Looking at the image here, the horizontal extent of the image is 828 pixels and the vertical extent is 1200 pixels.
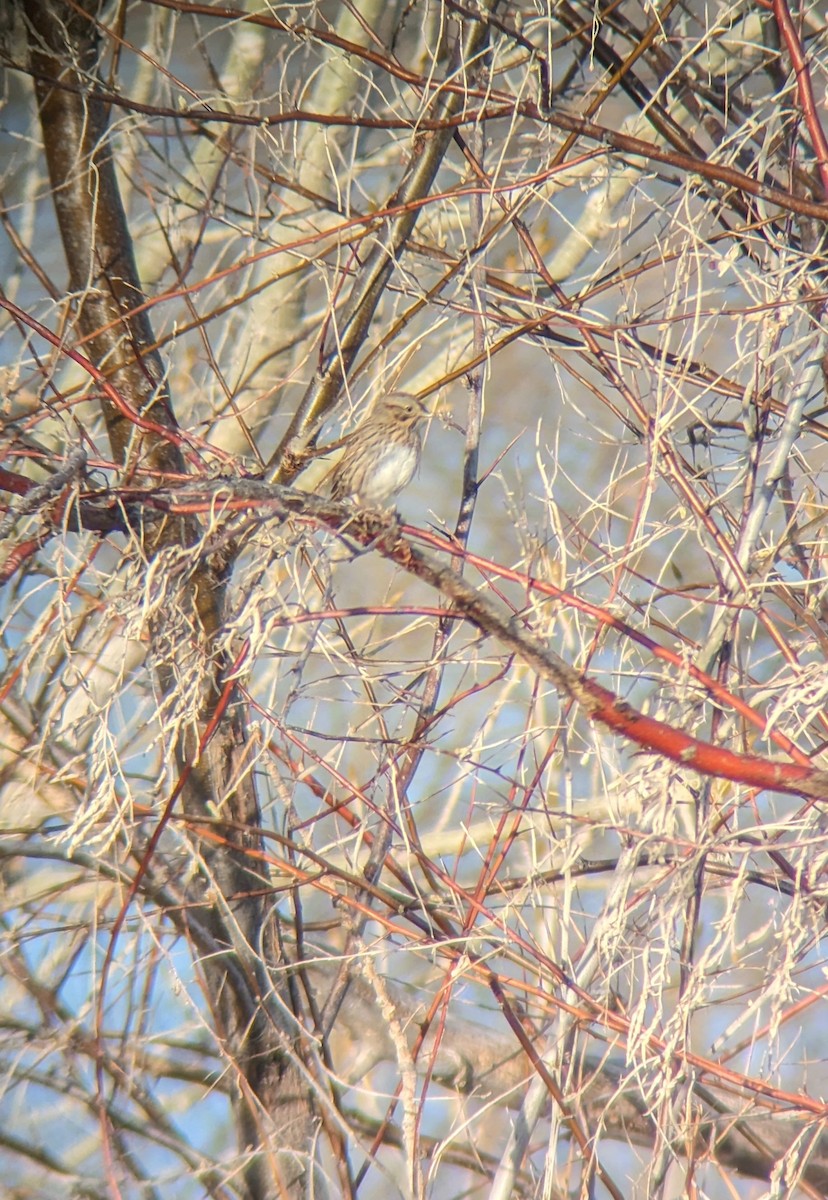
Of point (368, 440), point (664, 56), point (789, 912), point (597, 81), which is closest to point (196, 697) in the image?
point (789, 912)

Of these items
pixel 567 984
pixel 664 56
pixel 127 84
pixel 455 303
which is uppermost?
pixel 127 84

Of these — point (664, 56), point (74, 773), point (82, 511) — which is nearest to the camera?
point (82, 511)

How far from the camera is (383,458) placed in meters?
4.28

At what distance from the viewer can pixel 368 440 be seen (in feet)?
14.3

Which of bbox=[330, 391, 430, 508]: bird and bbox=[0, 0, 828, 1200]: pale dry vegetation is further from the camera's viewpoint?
bbox=[330, 391, 430, 508]: bird

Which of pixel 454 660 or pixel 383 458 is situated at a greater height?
pixel 383 458

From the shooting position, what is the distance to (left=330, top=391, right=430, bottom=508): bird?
4.26 metres

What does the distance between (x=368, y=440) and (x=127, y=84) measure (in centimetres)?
414

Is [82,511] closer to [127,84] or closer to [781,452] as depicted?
[781,452]

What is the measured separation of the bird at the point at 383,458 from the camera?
4.26 m

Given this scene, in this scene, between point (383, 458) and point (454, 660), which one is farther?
point (383, 458)

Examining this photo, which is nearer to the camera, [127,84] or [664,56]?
[664,56]

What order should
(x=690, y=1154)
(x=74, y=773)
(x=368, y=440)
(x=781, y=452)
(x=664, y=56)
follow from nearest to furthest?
1. (x=690, y=1154)
2. (x=781, y=452)
3. (x=74, y=773)
4. (x=664, y=56)
5. (x=368, y=440)

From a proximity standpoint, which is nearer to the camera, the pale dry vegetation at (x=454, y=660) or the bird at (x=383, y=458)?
the pale dry vegetation at (x=454, y=660)
